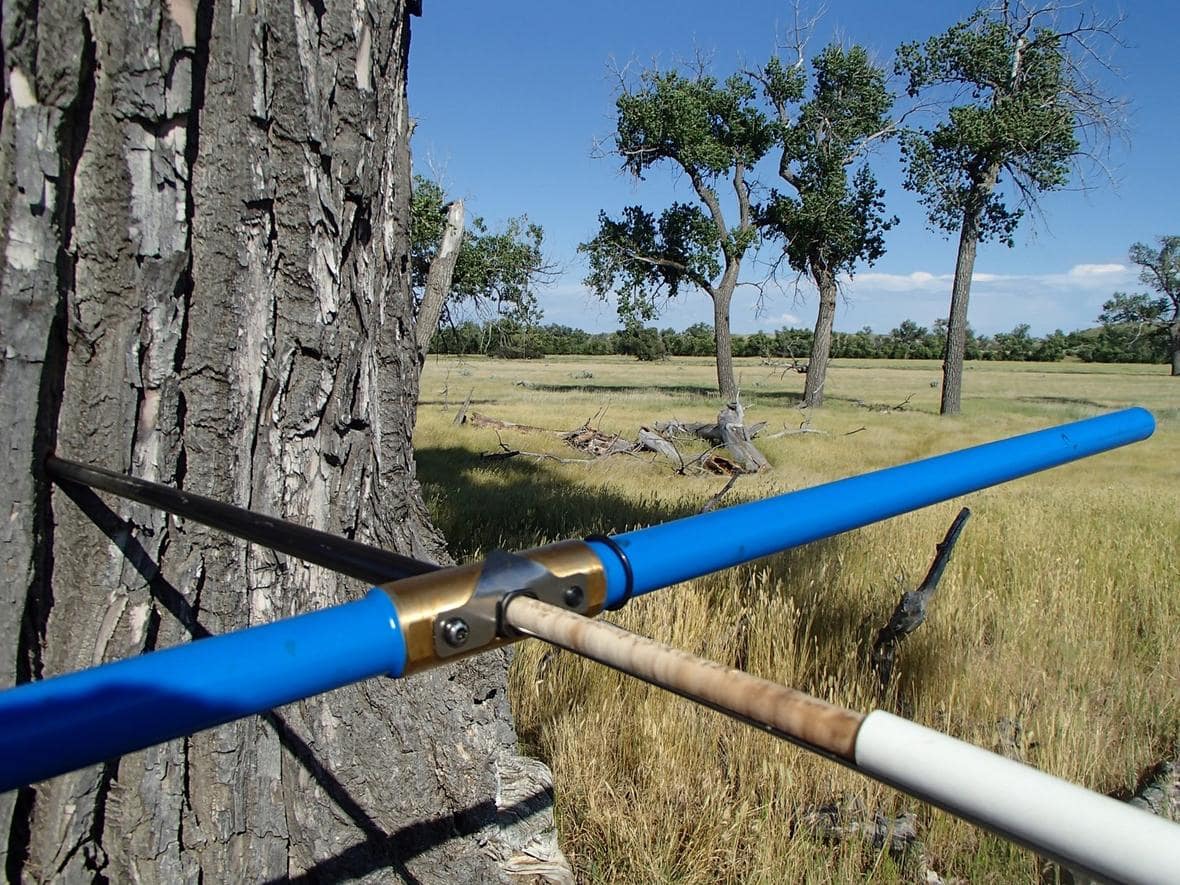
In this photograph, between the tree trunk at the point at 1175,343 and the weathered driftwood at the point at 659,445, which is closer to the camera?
the weathered driftwood at the point at 659,445

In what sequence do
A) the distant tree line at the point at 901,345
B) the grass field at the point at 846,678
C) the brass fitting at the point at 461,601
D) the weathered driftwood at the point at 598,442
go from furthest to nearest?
the distant tree line at the point at 901,345, the weathered driftwood at the point at 598,442, the grass field at the point at 846,678, the brass fitting at the point at 461,601

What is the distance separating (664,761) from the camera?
2.56m

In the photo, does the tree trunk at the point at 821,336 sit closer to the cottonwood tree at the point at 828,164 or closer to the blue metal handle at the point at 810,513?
the cottonwood tree at the point at 828,164

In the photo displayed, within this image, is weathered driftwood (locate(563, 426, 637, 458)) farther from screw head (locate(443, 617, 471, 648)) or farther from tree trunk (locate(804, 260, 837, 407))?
tree trunk (locate(804, 260, 837, 407))

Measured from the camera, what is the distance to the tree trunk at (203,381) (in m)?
1.33

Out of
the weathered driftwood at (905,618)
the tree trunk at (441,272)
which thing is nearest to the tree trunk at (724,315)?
the tree trunk at (441,272)

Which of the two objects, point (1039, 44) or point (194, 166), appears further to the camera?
point (1039, 44)

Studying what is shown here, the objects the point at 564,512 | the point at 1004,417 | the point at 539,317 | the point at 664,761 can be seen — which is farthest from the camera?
the point at 1004,417

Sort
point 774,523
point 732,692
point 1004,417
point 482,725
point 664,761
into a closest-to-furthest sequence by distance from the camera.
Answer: point 732,692 → point 774,523 → point 482,725 → point 664,761 → point 1004,417

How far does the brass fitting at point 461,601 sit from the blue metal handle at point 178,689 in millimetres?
27

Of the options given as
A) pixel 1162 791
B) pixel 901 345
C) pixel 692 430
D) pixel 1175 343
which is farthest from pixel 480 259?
pixel 901 345

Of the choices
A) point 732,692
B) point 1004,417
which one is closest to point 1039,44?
point 1004,417

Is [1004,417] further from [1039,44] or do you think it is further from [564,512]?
[564,512]

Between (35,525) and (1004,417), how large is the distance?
2262 cm
